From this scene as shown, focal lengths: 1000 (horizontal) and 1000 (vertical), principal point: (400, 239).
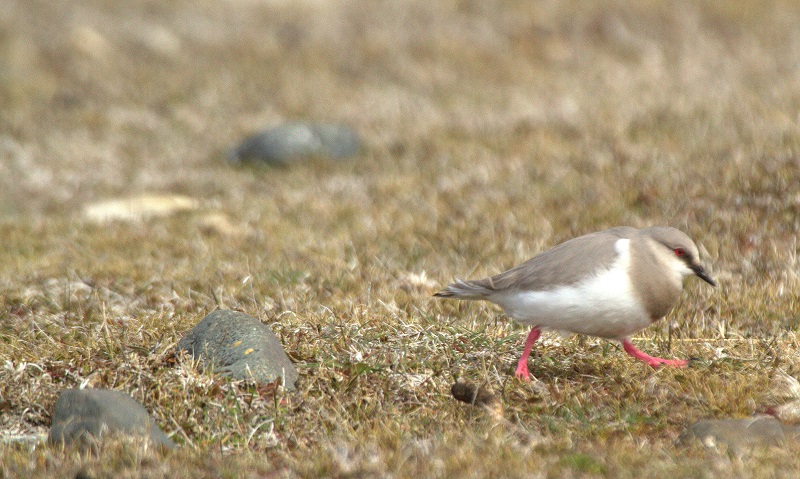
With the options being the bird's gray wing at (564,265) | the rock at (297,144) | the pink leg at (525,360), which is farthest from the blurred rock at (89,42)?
the pink leg at (525,360)

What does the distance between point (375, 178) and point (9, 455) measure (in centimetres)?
703

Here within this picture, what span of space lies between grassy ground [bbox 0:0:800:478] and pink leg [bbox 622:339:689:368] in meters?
0.06

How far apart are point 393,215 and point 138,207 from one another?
9.22 feet

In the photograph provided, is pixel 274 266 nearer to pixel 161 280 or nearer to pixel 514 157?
pixel 161 280

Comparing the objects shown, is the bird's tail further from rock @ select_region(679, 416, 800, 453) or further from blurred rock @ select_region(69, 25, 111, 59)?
blurred rock @ select_region(69, 25, 111, 59)

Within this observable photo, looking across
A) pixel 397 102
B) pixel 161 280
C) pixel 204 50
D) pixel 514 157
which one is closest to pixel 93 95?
pixel 204 50

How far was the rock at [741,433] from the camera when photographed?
4520mm

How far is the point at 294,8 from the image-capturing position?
1880 cm

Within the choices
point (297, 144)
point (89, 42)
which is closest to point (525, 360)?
point (297, 144)

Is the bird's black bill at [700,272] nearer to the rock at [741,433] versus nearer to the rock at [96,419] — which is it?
the rock at [741,433]

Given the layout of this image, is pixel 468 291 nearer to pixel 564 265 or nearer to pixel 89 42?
pixel 564 265

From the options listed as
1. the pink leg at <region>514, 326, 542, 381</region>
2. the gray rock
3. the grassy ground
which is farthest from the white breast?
the gray rock

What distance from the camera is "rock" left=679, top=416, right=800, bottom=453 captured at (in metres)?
4.52

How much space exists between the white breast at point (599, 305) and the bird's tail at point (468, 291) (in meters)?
0.39
